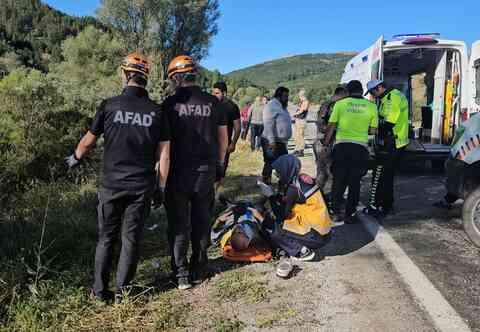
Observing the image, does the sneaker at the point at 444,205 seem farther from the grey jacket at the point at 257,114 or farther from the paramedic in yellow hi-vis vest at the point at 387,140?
the grey jacket at the point at 257,114

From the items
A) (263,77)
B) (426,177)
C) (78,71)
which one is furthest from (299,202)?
(263,77)

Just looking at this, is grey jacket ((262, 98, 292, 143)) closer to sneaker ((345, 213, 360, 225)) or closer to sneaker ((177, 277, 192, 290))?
sneaker ((345, 213, 360, 225))

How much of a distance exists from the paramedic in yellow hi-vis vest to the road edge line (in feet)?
2.55

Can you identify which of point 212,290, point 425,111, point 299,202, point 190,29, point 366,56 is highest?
point 190,29

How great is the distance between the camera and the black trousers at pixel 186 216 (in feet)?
12.1

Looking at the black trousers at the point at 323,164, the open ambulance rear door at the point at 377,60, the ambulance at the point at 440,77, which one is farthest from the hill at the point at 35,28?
the black trousers at the point at 323,164

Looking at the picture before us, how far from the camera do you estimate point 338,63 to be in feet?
294

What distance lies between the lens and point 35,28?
53750 millimetres

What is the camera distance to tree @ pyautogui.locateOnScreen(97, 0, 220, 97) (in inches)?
1326

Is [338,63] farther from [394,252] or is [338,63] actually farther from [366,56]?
[394,252]

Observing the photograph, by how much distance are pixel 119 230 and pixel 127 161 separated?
1.79 feet

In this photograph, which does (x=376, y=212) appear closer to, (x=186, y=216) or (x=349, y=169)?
(x=349, y=169)

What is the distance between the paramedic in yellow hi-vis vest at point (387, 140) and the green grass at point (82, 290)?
263 cm

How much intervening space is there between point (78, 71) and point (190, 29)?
10.5 metres
